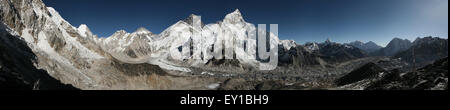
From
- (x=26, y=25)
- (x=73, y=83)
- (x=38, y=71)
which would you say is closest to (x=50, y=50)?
(x=26, y=25)

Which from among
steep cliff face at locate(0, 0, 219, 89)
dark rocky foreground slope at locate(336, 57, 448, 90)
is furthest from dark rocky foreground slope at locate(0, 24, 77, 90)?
dark rocky foreground slope at locate(336, 57, 448, 90)

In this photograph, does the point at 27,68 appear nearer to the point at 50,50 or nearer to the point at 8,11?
the point at 8,11

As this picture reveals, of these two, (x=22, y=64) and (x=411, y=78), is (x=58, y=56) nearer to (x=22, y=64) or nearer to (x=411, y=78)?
(x=22, y=64)

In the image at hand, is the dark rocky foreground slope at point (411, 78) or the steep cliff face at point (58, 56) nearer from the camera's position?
the dark rocky foreground slope at point (411, 78)

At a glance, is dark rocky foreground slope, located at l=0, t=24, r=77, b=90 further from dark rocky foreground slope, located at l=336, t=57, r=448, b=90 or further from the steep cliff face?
dark rocky foreground slope, located at l=336, t=57, r=448, b=90

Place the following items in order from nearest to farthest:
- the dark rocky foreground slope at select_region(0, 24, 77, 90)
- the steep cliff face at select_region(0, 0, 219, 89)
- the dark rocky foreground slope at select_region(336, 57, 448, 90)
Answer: the dark rocky foreground slope at select_region(336, 57, 448, 90) < the dark rocky foreground slope at select_region(0, 24, 77, 90) < the steep cliff face at select_region(0, 0, 219, 89)

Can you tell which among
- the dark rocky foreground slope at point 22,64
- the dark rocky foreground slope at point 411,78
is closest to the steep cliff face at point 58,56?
the dark rocky foreground slope at point 22,64

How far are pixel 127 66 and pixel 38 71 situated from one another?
98.7 m

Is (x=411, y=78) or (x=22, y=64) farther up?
(x=22, y=64)

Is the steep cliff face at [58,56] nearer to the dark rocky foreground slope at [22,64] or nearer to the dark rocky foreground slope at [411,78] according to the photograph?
the dark rocky foreground slope at [22,64]

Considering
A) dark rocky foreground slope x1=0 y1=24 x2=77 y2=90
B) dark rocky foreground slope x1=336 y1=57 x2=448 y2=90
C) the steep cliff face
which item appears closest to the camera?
dark rocky foreground slope x1=336 y1=57 x2=448 y2=90

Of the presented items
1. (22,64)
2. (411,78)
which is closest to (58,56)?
(22,64)

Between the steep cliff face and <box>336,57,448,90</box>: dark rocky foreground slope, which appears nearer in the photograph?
<box>336,57,448,90</box>: dark rocky foreground slope
